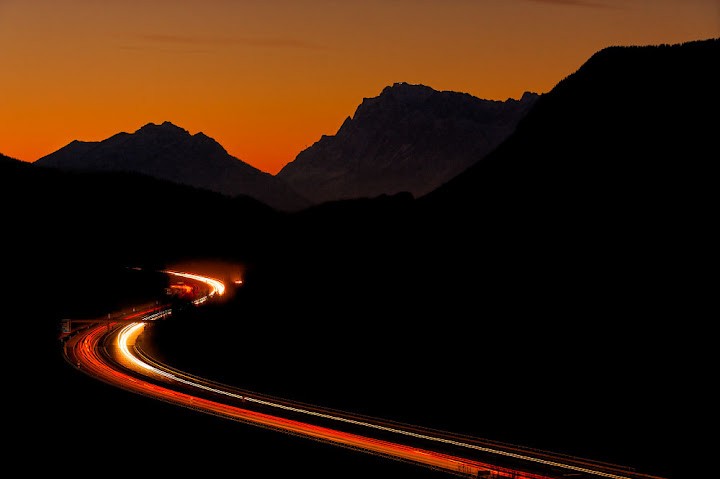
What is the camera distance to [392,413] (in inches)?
2940

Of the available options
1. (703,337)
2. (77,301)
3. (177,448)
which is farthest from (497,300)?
(77,301)

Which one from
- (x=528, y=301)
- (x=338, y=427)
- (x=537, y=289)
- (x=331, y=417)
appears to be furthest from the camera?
(x=537, y=289)

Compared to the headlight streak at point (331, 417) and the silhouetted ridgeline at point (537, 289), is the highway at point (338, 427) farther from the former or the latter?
the silhouetted ridgeline at point (537, 289)

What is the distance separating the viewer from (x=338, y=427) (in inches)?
2488

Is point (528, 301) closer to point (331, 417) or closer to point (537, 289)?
point (537, 289)

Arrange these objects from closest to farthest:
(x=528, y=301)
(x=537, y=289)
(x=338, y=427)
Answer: (x=338, y=427) → (x=528, y=301) → (x=537, y=289)

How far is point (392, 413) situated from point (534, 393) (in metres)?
12.7

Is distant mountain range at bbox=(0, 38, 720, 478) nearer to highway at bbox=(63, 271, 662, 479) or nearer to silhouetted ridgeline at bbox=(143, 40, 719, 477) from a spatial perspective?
silhouetted ridgeline at bbox=(143, 40, 719, 477)

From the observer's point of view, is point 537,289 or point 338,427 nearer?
point 338,427

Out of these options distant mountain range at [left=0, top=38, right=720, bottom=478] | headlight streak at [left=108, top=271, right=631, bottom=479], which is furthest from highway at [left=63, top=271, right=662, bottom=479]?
distant mountain range at [left=0, top=38, right=720, bottom=478]

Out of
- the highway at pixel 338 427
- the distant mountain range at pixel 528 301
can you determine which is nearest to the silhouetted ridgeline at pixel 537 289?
the distant mountain range at pixel 528 301

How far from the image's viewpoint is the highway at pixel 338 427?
52.5 metres

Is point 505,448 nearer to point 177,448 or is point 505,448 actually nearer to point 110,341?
point 177,448

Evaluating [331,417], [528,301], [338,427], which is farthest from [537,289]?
[338,427]
